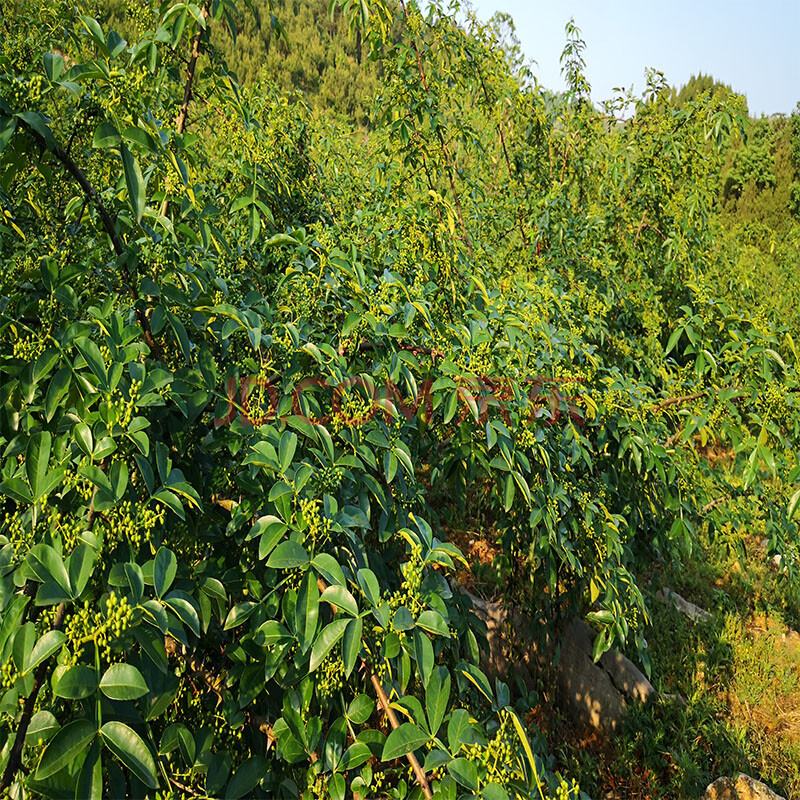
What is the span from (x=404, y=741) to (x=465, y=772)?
0.31 feet

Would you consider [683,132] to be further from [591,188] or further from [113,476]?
[113,476]

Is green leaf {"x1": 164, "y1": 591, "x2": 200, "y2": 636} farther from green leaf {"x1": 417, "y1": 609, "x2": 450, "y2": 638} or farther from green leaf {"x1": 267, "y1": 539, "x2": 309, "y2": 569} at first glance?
green leaf {"x1": 417, "y1": 609, "x2": 450, "y2": 638}

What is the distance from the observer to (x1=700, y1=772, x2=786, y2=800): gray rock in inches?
95.7

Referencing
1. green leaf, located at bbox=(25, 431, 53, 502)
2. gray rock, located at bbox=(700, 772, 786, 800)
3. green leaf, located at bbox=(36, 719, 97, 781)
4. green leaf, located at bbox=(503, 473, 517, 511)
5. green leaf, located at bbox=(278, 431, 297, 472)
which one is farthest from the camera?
gray rock, located at bbox=(700, 772, 786, 800)

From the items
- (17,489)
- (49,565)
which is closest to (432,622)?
(49,565)

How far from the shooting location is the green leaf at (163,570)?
81 cm

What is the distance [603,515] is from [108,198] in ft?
5.44

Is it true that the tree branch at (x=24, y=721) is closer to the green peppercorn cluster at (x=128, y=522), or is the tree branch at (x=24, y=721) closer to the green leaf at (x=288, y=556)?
the green peppercorn cluster at (x=128, y=522)

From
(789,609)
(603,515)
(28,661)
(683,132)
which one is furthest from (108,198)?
(789,609)

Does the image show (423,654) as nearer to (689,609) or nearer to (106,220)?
(106,220)

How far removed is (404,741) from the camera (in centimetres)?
85

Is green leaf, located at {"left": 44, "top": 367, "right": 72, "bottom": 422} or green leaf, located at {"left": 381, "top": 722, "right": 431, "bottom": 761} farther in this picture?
green leaf, located at {"left": 44, "top": 367, "right": 72, "bottom": 422}

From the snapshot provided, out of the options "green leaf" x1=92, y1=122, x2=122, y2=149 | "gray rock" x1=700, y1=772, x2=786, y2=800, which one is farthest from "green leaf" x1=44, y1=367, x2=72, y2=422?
"gray rock" x1=700, y1=772, x2=786, y2=800

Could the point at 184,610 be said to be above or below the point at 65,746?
above
